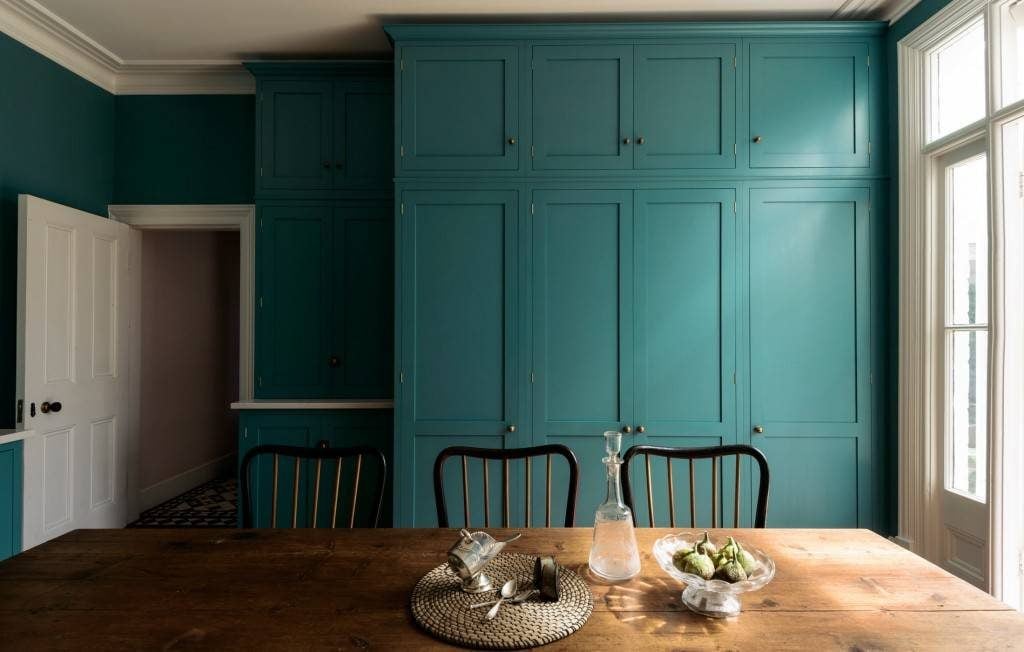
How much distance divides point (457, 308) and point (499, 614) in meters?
1.80

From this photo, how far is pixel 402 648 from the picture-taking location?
3.30ft

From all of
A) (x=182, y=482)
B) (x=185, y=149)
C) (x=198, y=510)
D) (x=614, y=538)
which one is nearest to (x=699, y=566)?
(x=614, y=538)

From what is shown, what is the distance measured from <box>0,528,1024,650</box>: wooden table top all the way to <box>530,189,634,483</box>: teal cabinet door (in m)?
1.21

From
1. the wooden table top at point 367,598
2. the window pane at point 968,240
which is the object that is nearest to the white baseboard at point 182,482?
the wooden table top at point 367,598

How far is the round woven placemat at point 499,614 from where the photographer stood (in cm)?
103

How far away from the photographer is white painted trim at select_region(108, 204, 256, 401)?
3355mm

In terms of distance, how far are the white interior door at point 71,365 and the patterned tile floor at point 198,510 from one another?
0.29m

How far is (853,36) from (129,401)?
4.64 meters

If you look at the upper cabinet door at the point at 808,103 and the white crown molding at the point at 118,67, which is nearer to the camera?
the upper cabinet door at the point at 808,103

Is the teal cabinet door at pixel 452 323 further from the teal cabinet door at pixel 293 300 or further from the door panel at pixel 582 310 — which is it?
the teal cabinet door at pixel 293 300

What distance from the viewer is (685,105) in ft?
9.00

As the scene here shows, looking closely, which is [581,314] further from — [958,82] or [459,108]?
[958,82]

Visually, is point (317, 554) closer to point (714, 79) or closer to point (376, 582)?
point (376, 582)

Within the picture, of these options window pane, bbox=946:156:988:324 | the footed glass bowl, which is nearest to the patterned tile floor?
the footed glass bowl
